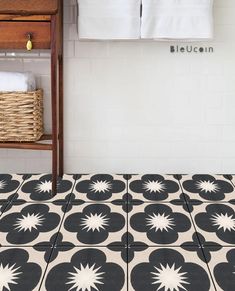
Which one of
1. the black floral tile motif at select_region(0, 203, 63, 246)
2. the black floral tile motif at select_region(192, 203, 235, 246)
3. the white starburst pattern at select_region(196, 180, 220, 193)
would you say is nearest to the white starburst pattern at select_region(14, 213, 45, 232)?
the black floral tile motif at select_region(0, 203, 63, 246)

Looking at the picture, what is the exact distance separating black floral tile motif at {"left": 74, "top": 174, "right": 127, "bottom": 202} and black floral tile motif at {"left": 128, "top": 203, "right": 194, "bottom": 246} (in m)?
0.19

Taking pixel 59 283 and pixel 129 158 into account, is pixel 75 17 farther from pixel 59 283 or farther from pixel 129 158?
pixel 59 283

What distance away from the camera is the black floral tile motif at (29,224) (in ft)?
5.25

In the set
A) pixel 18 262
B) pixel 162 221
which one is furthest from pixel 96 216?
pixel 18 262

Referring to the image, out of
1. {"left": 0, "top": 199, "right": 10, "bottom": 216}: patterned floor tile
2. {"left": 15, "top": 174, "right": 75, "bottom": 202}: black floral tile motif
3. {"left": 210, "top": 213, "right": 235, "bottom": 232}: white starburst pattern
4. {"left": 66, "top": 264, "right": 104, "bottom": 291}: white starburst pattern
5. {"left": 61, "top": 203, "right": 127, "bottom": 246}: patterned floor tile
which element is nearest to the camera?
{"left": 66, "top": 264, "right": 104, "bottom": 291}: white starburst pattern

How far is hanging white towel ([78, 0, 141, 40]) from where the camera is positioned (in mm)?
1923

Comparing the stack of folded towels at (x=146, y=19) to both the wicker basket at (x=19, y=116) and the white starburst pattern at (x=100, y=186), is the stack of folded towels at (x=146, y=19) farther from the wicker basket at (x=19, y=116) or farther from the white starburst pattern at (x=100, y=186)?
the white starburst pattern at (x=100, y=186)

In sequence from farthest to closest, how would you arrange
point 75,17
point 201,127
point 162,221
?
1. point 201,127
2. point 75,17
3. point 162,221

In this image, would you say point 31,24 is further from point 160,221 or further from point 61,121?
point 160,221

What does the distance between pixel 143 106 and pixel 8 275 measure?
1.22 m

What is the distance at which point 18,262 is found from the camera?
4.71 ft

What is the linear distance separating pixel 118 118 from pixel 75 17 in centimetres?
59

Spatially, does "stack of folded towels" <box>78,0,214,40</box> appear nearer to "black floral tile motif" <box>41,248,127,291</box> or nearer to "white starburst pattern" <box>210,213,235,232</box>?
"white starburst pattern" <box>210,213,235,232</box>

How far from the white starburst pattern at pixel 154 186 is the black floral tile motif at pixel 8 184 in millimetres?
684
